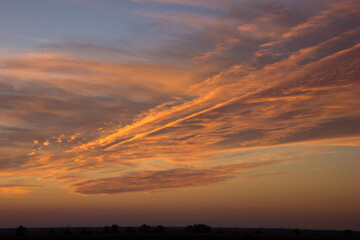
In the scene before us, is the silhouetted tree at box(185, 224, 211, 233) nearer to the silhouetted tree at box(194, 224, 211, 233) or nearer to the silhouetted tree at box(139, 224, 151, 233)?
the silhouetted tree at box(194, 224, 211, 233)

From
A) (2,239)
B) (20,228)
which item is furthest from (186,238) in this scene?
(20,228)

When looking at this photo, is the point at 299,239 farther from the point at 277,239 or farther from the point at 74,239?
the point at 74,239

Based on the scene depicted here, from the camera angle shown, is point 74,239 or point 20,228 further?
point 20,228

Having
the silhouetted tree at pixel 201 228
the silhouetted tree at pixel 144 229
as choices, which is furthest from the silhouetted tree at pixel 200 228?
the silhouetted tree at pixel 144 229

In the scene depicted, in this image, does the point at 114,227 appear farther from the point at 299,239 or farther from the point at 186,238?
the point at 299,239

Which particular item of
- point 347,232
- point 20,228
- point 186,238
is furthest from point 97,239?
point 347,232

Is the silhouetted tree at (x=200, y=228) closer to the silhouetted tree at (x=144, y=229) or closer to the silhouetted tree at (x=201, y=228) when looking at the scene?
the silhouetted tree at (x=201, y=228)

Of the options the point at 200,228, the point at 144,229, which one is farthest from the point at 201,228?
the point at 144,229

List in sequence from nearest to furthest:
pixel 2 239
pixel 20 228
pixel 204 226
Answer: pixel 2 239, pixel 20 228, pixel 204 226

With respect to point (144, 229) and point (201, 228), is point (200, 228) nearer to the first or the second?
point (201, 228)

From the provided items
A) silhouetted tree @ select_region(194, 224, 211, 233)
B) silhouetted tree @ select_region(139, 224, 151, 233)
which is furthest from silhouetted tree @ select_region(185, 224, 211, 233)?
silhouetted tree @ select_region(139, 224, 151, 233)

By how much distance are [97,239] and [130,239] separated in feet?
32.1

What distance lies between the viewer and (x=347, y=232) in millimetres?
164750

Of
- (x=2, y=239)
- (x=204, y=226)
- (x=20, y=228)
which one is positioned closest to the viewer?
(x=2, y=239)
